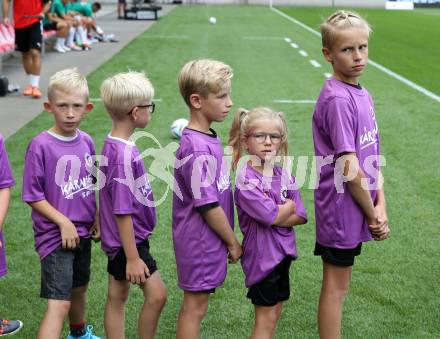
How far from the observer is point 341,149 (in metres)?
3.46

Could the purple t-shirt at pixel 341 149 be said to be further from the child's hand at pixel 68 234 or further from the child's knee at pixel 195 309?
the child's hand at pixel 68 234

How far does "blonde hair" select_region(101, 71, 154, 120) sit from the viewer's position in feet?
11.5

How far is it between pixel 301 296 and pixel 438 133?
551 centimetres

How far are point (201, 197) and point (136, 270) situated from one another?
1.59 feet

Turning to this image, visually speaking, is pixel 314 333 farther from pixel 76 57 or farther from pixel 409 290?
pixel 76 57

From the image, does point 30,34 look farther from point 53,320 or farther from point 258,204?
point 258,204

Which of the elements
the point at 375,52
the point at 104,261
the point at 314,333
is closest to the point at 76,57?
the point at 375,52

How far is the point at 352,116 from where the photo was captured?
3.50 metres

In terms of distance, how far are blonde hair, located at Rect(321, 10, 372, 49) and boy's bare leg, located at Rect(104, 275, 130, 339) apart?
1.52 meters

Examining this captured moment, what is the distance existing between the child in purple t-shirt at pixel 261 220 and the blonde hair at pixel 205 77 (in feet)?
0.83

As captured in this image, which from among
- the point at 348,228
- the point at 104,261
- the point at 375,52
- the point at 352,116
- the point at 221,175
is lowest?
the point at 375,52

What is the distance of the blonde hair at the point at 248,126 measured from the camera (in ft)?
11.7

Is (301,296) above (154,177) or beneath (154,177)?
above

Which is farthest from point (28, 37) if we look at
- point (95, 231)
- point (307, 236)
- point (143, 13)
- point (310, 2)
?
point (310, 2)
